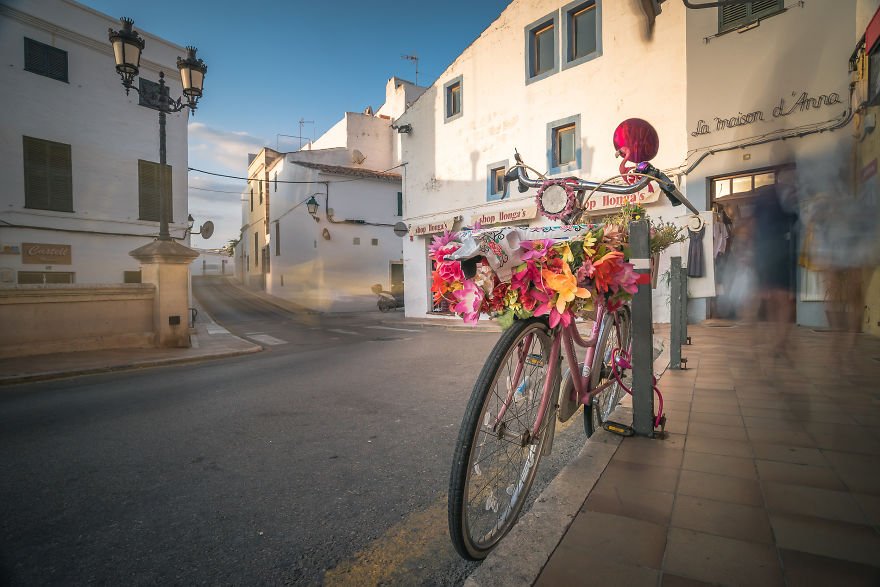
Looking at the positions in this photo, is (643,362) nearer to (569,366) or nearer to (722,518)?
(569,366)

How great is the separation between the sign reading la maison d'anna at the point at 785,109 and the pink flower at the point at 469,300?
114 cm

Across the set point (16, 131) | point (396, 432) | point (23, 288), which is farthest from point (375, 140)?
point (396, 432)

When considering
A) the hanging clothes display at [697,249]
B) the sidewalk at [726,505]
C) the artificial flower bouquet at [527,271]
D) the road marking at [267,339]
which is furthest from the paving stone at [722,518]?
the road marking at [267,339]

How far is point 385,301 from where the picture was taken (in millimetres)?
21297

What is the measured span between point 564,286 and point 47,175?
18.1 m

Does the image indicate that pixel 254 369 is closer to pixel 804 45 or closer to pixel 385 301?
pixel 804 45

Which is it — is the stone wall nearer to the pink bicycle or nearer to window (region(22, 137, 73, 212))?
window (region(22, 137, 73, 212))

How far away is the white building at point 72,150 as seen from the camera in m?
12.9

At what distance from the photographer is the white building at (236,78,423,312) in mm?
21953

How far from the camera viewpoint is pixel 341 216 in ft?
73.4

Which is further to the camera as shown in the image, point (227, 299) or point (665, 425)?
point (227, 299)

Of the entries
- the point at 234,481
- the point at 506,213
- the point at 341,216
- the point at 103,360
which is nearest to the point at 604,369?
the point at 234,481

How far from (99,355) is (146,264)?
2.12 m

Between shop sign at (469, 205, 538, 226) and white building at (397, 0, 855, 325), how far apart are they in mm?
44
